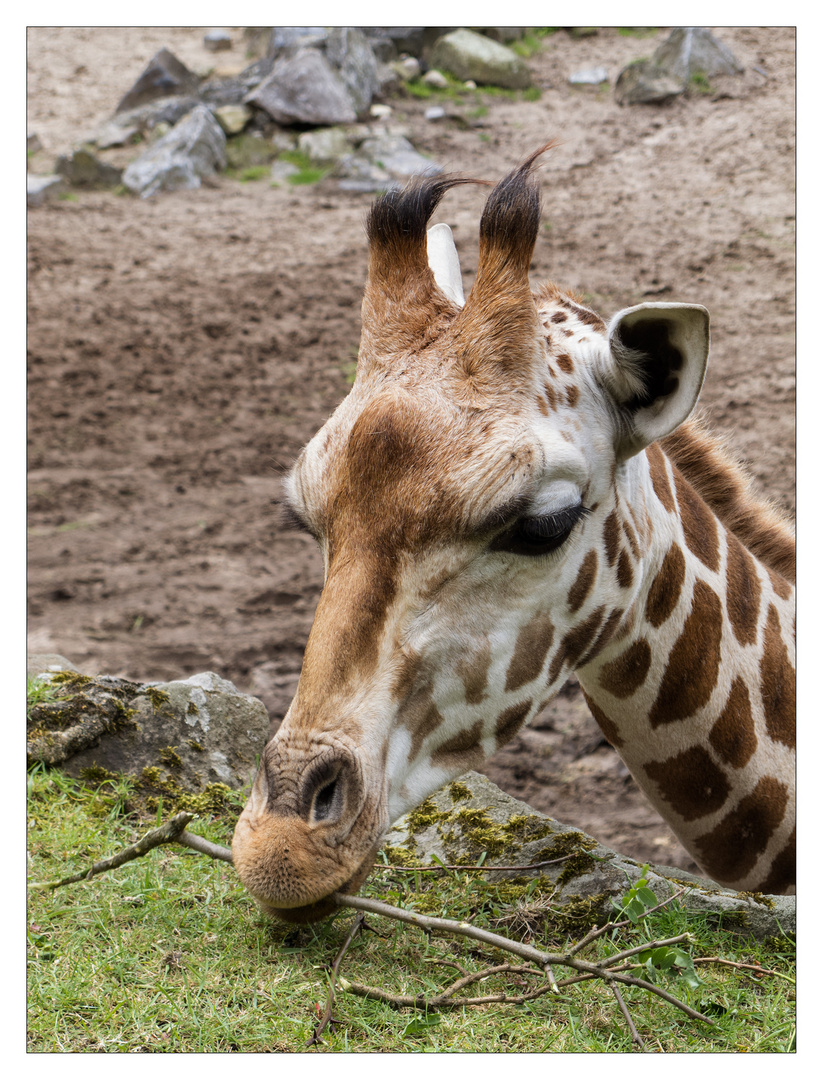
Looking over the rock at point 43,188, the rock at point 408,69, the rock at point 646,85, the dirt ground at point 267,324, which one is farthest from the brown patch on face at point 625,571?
the rock at point 408,69

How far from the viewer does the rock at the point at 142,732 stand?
3.63 meters

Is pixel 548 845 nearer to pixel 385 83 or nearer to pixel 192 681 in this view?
pixel 192 681

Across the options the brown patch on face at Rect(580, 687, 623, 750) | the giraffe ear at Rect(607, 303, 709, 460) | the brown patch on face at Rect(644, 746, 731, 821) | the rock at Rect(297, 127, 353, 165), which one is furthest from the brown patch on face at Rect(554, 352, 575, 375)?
the rock at Rect(297, 127, 353, 165)

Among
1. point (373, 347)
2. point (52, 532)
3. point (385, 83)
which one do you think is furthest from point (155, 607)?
point (385, 83)

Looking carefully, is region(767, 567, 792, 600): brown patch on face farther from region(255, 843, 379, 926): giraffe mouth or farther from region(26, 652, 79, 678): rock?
region(26, 652, 79, 678): rock

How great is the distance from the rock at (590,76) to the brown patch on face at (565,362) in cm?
1156

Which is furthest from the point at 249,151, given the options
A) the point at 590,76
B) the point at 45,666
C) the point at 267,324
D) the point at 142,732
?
the point at 142,732

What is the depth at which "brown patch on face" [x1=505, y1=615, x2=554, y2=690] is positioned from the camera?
2.66 meters

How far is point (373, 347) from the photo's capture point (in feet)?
9.11

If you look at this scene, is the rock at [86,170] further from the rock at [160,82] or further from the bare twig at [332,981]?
the bare twig at [332,981]

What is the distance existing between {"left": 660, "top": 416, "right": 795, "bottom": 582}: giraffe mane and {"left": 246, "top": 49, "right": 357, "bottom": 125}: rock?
11.2 metres

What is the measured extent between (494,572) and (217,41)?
15684 millimetres

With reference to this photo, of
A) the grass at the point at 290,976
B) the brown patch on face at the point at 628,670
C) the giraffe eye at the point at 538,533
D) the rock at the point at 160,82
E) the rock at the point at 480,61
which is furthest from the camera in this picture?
the rock at the point at 160,82

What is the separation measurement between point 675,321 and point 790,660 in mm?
1640
